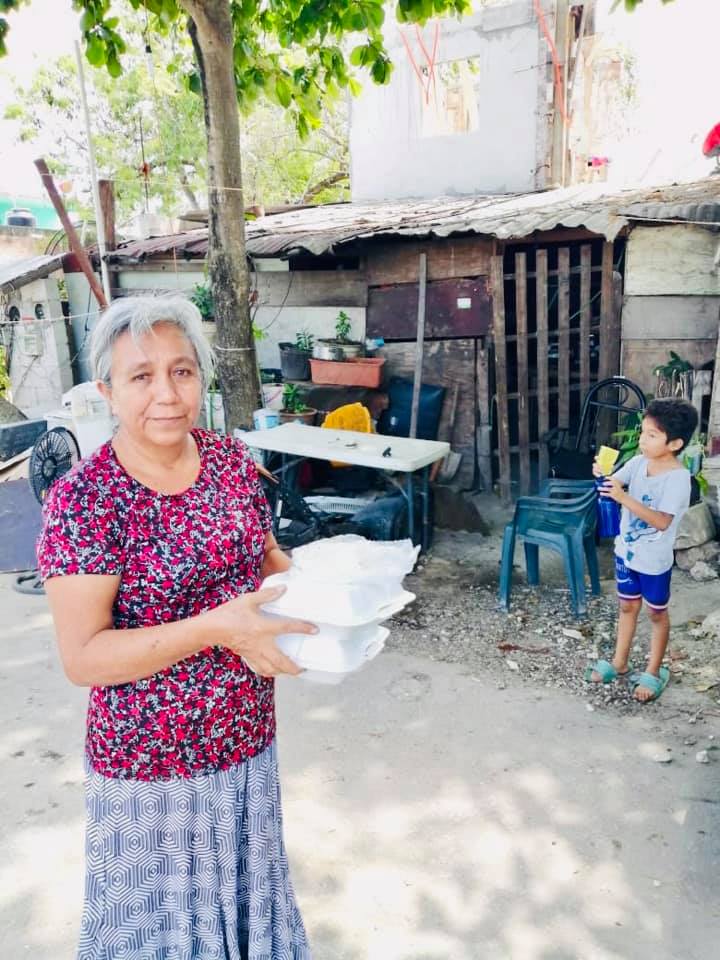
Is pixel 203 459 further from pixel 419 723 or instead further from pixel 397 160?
pixel 397 160

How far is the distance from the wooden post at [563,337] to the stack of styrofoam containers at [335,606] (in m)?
5.63

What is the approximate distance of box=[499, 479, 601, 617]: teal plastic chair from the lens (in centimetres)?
456

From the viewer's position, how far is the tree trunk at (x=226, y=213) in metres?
4.83

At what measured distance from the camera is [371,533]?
5637mm

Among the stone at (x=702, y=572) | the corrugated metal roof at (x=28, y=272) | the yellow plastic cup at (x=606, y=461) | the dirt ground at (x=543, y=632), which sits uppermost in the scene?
the corrugated metal roof at (x=28, y=272)

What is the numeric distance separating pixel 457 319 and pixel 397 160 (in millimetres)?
4610

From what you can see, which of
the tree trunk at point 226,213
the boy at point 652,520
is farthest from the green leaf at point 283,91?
the boy at point 652,520

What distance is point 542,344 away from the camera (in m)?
6.84

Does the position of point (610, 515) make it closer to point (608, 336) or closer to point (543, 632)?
point (543, 632)

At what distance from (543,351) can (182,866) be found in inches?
236

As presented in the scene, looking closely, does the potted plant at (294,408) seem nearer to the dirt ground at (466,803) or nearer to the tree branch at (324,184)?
the dirt ground at (466,803)

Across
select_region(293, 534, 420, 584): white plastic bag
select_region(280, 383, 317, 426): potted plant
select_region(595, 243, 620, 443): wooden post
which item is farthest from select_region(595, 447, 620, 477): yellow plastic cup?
select_region(280, 383, 317, 426): potted plant

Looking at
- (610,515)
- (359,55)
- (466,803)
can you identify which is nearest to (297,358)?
(359,55)

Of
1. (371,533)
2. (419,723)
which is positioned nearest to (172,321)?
(419,723)
